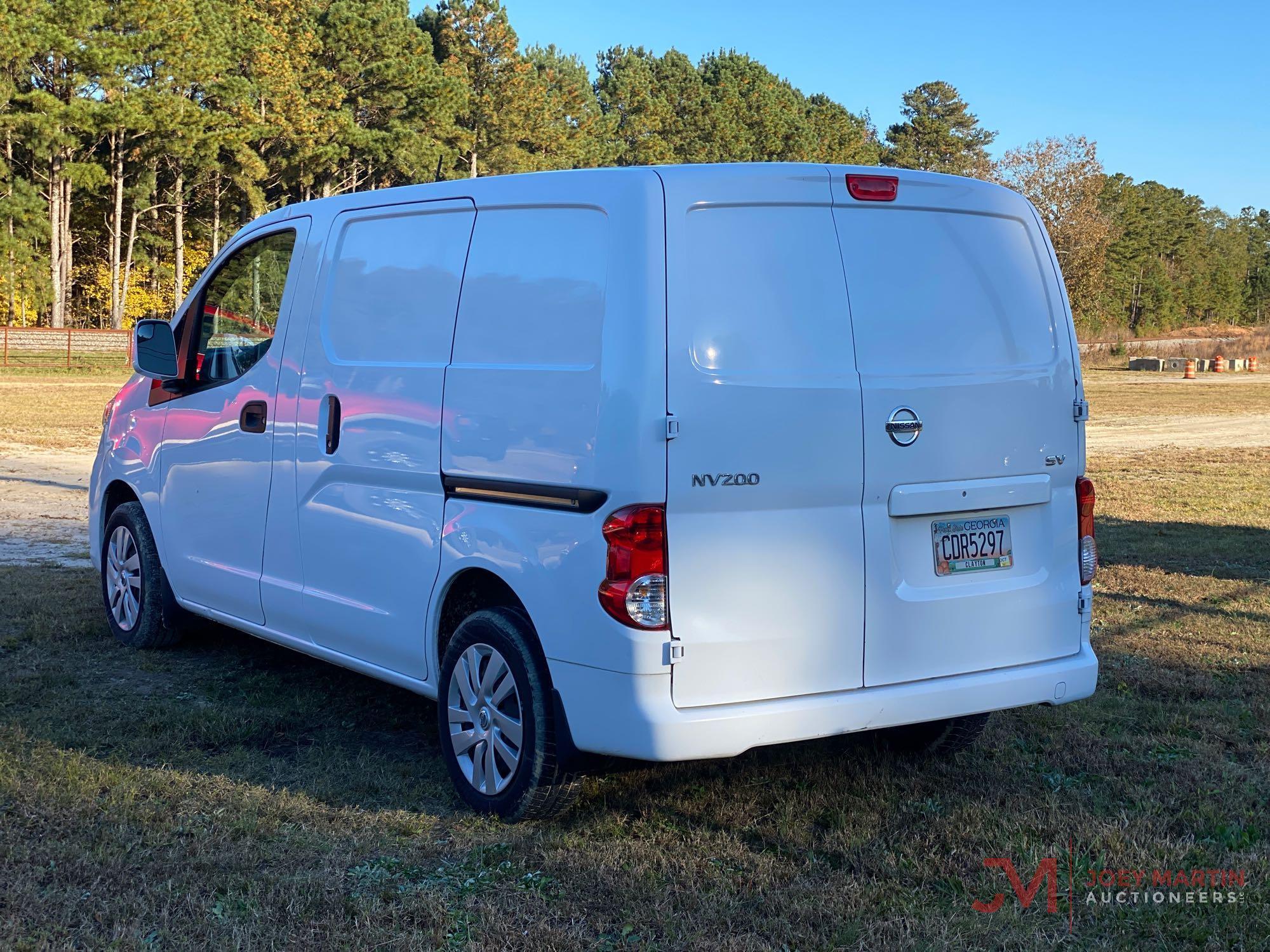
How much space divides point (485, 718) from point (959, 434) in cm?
182

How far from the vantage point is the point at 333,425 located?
17.1ft

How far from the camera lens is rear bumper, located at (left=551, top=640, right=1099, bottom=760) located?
396cm

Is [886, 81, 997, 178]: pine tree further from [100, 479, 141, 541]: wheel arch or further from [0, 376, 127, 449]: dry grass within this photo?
[100, 479, 141, 541]: wheel arch

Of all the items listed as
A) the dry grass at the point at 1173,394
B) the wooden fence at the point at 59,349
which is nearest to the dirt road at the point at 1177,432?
the dry grass at the point at 1173,394

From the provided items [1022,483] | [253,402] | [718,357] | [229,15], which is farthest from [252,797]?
[229,15]

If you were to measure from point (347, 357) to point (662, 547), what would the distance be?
A: 184 cm

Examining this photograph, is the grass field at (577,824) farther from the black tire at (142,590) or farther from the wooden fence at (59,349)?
the wooden fence at (59,349)

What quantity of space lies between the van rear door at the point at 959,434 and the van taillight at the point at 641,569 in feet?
2.30

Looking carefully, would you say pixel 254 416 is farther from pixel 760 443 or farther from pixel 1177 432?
pixel 1177 432

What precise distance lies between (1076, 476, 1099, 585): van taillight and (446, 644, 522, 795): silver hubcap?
6.62 ft

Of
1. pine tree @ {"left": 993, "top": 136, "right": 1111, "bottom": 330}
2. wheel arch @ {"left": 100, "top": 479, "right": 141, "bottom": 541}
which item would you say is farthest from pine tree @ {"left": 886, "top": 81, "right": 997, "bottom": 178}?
wheel arch @ {"left": 100, "top": 479, "right": 141, "bottom": 541}

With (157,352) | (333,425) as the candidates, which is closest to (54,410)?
(157,352)

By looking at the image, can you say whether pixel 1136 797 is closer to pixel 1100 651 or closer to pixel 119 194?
pixel 1100 651

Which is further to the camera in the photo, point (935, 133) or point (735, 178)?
Answer: point (935, 133)
